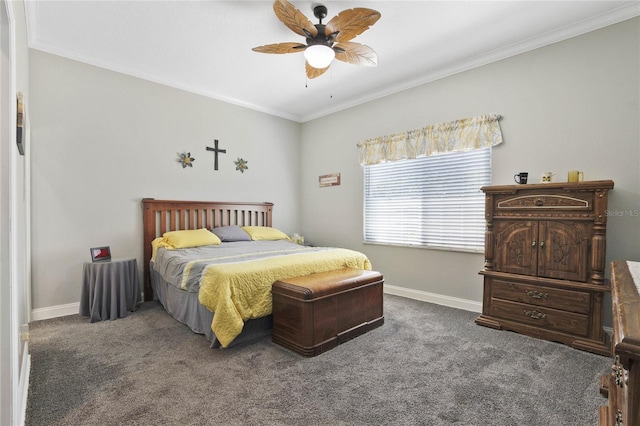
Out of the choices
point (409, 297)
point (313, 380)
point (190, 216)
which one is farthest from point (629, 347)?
point (190, 216)

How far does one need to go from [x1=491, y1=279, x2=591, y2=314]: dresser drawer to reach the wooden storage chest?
1173 millimetres

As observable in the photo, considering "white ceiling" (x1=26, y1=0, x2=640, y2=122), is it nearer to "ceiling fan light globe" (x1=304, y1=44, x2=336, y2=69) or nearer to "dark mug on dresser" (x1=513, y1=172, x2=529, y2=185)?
"ceiling fan light globe" (x1=304, y1=44, x2=336, y2=69)

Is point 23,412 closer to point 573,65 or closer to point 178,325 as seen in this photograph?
point 178,325

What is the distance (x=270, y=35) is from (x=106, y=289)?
298 cm

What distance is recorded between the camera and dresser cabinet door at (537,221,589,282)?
8.39 ft

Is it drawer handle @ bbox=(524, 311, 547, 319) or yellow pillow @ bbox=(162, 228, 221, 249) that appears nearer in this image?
drawer handle @ bbox=(524, 311, 547, 319)

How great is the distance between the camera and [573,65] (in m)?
2.91

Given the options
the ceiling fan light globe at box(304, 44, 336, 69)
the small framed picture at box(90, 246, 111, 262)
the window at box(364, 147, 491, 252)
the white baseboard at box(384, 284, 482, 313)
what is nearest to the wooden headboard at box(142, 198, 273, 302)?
the small framed picture at box(90, 246, 111, 262)

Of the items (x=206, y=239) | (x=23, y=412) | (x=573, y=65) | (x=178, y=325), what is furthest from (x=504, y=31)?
(x=23, y=412)

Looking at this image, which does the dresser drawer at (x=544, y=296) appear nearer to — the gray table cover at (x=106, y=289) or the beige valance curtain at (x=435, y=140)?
the beige valance curtain at (x=435, y=140)

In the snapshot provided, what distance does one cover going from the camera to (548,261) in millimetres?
2719

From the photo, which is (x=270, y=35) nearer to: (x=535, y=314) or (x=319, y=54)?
(x=319, y=54)

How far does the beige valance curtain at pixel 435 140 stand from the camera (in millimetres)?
3397

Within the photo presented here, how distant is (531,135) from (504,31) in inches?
39.8
